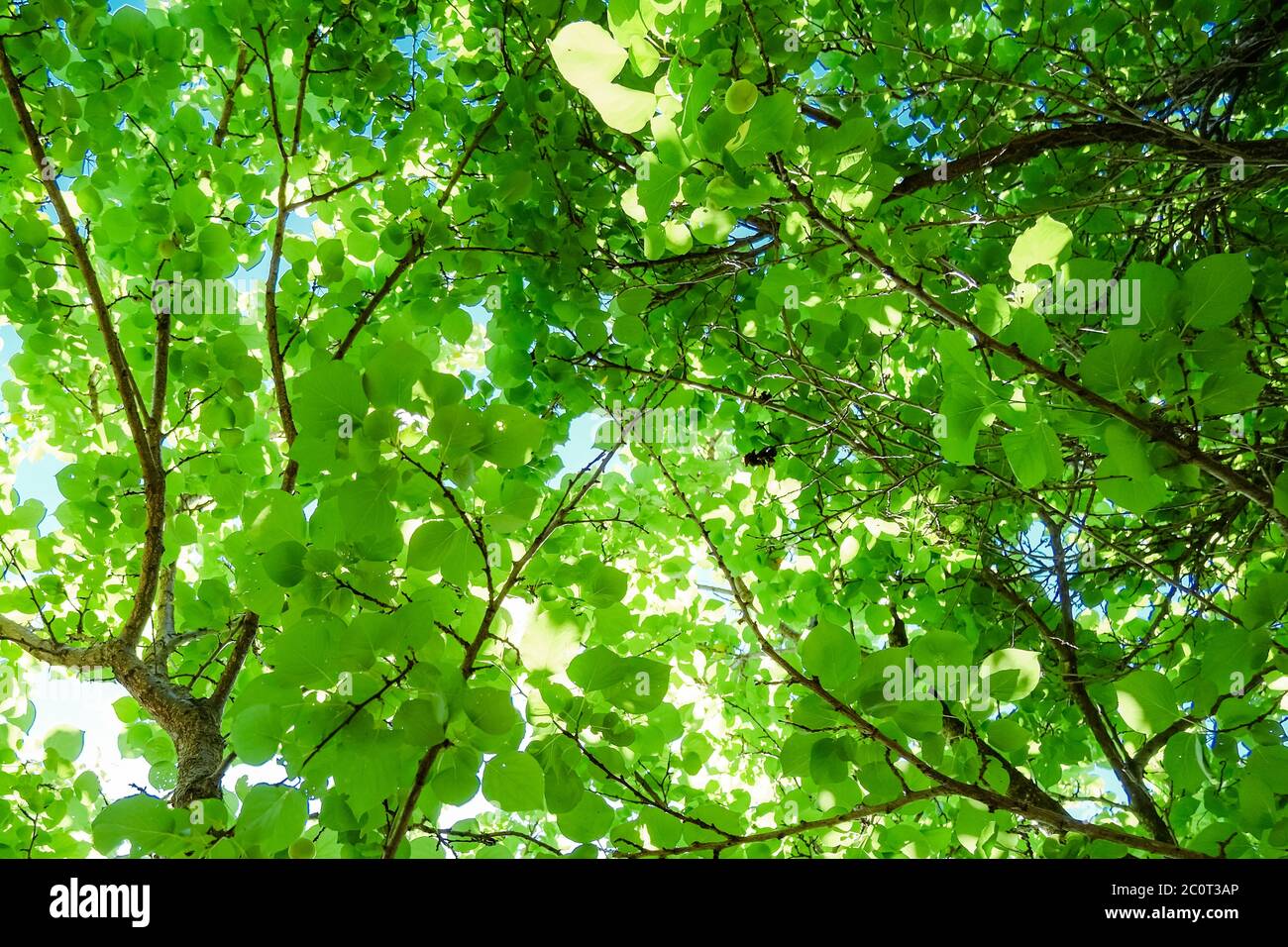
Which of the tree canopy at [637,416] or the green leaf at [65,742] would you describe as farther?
the green leaf at [65,742]

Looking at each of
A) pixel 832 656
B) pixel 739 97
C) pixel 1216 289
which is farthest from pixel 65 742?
pixel 1216 289

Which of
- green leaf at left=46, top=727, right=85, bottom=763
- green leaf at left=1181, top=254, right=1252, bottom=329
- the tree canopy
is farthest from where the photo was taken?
green leaf at left=46, top=727, right=85, bottom=763

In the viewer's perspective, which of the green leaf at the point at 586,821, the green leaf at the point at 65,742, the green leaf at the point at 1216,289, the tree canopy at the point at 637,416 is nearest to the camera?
the green leaf at the point at 1216,289

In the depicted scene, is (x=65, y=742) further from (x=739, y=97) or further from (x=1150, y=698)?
(x=1150, y=698)

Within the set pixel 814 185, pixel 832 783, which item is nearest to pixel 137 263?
pixel 814 185

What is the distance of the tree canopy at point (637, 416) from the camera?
111cm

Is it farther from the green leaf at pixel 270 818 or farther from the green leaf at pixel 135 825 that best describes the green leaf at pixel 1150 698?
the green leaf at pixel 135 825

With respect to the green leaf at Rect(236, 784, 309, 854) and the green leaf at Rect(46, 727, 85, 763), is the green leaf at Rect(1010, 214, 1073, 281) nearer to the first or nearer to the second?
the green leaf at Rect(236, 784, 309, 854)

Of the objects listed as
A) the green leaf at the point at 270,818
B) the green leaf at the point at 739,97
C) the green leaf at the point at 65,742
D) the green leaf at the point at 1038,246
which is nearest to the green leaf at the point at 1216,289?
the green leaf at the point at 1038,246

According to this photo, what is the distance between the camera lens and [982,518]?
9.15ft

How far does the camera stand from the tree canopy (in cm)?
111

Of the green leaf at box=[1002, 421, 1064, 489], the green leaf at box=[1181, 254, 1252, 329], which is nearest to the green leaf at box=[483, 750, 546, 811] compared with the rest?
the green leaf at box=[1002, 421, 1064, 489]

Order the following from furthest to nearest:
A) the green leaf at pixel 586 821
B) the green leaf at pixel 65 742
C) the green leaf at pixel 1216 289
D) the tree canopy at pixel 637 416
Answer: the green leaf at pixel 65 742 < the green leaf at pixel 586 821 < the tree canopy at pixel 637 416 < the green leaf at pixel 1216 289
